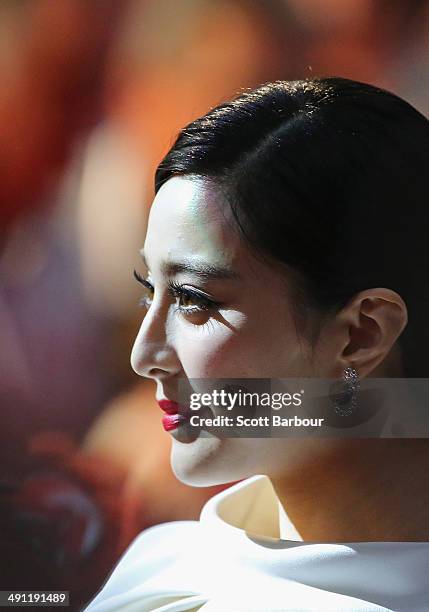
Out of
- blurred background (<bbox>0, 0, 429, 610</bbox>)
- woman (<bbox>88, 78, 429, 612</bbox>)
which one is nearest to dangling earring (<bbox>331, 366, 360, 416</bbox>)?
woman (<bbox>88, 78, 429, 612</bbox>)

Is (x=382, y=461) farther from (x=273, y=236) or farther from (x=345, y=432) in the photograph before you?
(x=273, y=236)

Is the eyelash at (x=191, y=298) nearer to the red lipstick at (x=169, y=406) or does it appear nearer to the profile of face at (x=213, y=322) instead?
the profile of face at (x=213, y=322)

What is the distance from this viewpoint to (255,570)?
116cm

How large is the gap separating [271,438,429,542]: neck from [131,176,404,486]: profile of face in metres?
0.04

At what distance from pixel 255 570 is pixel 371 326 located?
1.18ft

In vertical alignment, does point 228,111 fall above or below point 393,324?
above

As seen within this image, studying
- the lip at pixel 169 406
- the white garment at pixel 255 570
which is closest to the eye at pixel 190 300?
the lip at pixel 169 406

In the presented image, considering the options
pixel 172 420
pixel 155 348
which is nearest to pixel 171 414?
pixel 172 420

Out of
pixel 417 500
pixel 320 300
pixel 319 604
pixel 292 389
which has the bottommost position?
pixel 319 604

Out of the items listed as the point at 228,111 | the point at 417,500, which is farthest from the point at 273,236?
the point at 417,500

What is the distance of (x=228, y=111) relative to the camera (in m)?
1.18

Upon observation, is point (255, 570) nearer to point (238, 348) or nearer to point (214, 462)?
A: point (214, 462)

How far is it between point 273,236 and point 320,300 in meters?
0.10

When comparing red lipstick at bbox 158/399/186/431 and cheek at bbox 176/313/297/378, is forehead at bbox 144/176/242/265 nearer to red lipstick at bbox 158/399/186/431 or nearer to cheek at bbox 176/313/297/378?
cheek at bbox 176/313/297/378
